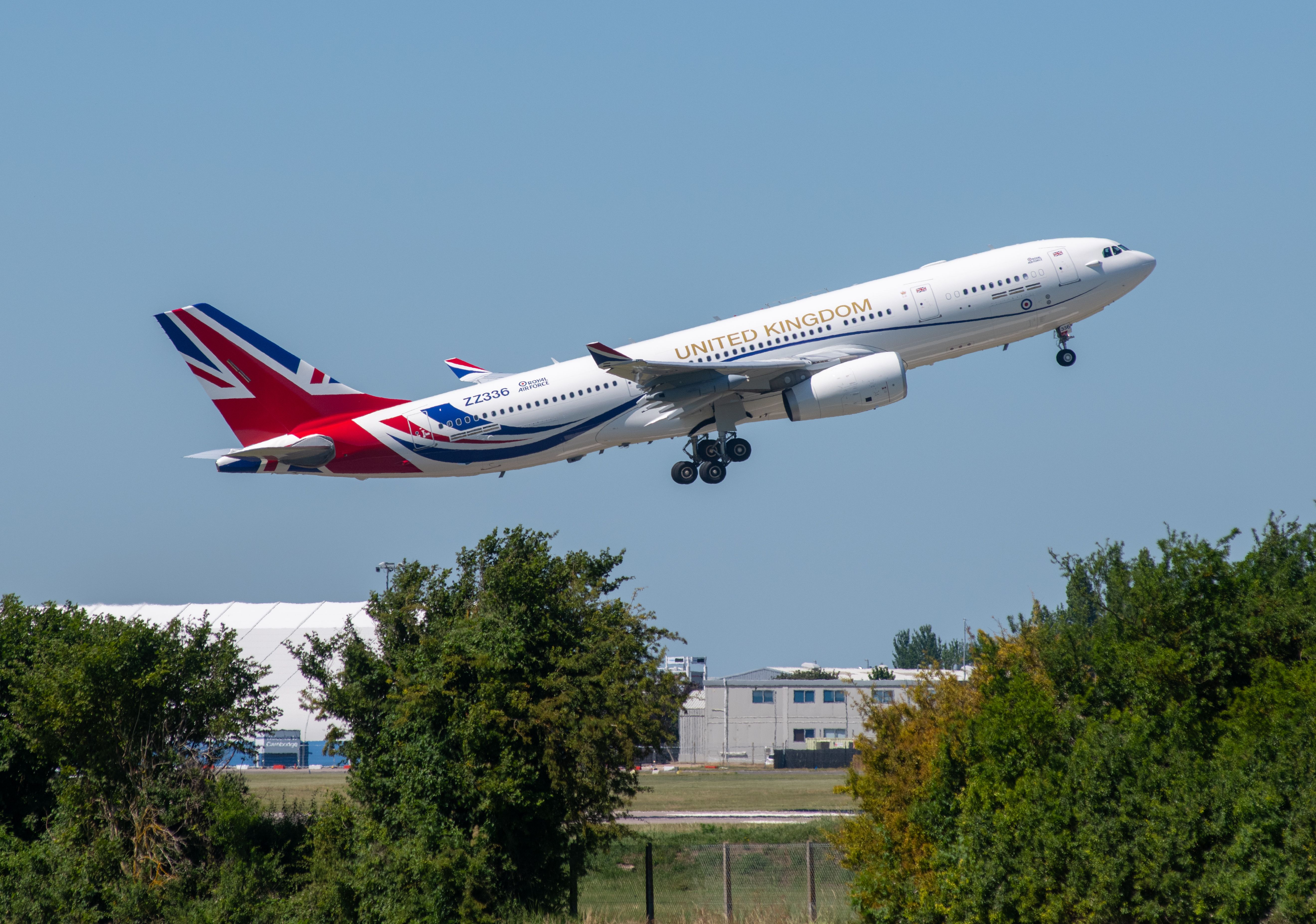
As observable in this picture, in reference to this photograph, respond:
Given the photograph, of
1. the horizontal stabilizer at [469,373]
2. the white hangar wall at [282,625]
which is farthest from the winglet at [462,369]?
the white hangar wall at [282,625]

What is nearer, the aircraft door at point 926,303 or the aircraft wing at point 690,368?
the aircraft wing at point 690,368

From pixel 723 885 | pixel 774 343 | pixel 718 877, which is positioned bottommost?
pixel 723 885

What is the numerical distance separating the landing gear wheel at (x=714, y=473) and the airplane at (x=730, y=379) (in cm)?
4

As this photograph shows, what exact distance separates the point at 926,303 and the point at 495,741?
64.1ft

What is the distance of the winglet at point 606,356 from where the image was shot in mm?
40281

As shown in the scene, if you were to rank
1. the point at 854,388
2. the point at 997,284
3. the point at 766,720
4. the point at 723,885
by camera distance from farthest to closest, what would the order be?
the point at 766,720
the point at 997,284
the point at 854,388
the point at 723,885

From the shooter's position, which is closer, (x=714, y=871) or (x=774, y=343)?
(x=714, y=871)

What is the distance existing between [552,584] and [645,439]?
924 cm

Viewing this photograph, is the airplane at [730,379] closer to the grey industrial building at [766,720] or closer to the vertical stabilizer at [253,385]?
the vertical stabilizer at [253,385]

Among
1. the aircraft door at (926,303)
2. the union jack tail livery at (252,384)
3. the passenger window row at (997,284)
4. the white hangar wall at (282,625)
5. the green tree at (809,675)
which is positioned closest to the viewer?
the aircraft door at (926,303)

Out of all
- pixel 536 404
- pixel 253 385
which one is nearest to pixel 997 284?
pixel 536 404

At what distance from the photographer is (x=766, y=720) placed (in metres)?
112

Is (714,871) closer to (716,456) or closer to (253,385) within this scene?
(716,456)

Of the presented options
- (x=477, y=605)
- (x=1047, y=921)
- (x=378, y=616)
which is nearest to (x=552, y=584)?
(x=477, y=605)
